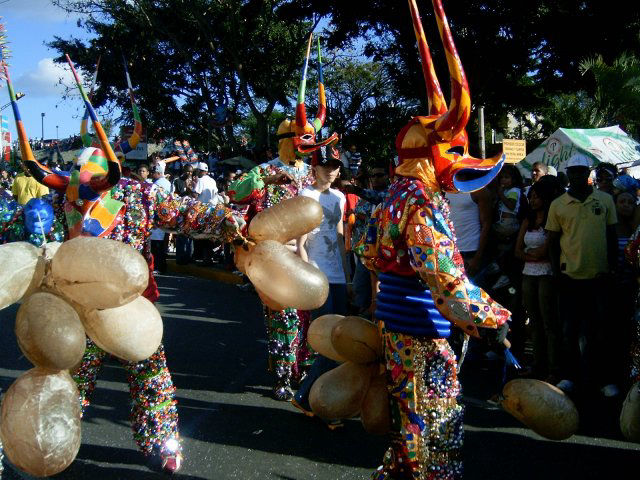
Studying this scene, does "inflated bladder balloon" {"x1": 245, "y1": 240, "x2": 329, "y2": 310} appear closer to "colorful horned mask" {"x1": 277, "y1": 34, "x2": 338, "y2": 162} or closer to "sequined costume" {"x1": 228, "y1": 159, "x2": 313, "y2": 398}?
"sequined costume" {"x1": 228, "y1": 159, "x2": 313, "y2": 398}

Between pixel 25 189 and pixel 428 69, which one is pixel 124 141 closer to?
pixel 428 69

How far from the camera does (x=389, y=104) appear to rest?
2347cm

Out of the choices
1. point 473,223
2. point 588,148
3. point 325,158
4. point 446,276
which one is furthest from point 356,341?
point 588,148

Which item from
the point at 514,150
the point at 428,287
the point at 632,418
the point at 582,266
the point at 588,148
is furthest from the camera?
the point at 588,148

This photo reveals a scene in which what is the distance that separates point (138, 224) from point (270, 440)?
179 centimetres

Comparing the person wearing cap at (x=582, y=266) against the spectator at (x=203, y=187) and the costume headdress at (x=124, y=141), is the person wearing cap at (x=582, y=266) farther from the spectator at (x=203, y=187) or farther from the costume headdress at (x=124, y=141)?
the spectator at (x=203, y=187)

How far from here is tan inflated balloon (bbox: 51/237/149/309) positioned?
8.43 ft

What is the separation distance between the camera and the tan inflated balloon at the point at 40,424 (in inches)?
96.5

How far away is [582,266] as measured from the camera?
18.6 ft

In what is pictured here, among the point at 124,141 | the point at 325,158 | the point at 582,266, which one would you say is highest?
the point at 124,141

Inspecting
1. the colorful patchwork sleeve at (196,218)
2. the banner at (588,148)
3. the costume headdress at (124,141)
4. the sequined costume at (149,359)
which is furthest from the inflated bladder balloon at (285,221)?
the banner at (588,148)

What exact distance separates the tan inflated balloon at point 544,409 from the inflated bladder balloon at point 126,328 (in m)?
1.54

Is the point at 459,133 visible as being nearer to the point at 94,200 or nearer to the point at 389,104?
the point at 94,200

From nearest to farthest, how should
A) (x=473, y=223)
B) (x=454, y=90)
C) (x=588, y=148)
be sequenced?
(x=454, y=90) → (x=473, y=223) → (x=588, y=148)
